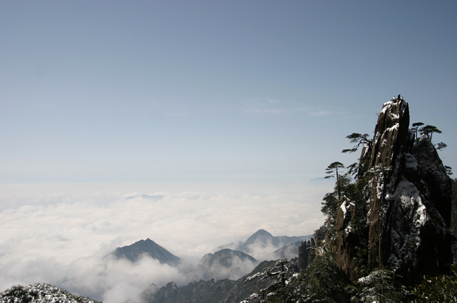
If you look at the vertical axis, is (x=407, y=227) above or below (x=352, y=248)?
above

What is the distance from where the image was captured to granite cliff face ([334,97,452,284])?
91.8ft

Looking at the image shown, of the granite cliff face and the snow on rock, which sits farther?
the granite cliff face

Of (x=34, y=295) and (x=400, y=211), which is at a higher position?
(x=400, y=211)

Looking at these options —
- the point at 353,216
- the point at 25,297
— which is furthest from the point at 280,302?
the point at 25,297

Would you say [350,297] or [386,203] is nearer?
[350,297]

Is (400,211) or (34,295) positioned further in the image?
(400,211)

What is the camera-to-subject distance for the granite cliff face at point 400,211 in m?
28.0

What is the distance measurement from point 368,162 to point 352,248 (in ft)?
44.2

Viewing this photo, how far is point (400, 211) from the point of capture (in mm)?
29844

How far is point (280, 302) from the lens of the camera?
23.7m

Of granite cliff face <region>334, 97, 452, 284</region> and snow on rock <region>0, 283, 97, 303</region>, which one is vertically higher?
granite cliff face <region>334, 97, 452, 284</region>

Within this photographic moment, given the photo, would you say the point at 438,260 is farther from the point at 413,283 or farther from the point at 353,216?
the point at 353,216

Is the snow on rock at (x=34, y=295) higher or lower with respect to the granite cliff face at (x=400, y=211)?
lower

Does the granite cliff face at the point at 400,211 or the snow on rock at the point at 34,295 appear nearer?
the snow on rock at the point at 34,295
